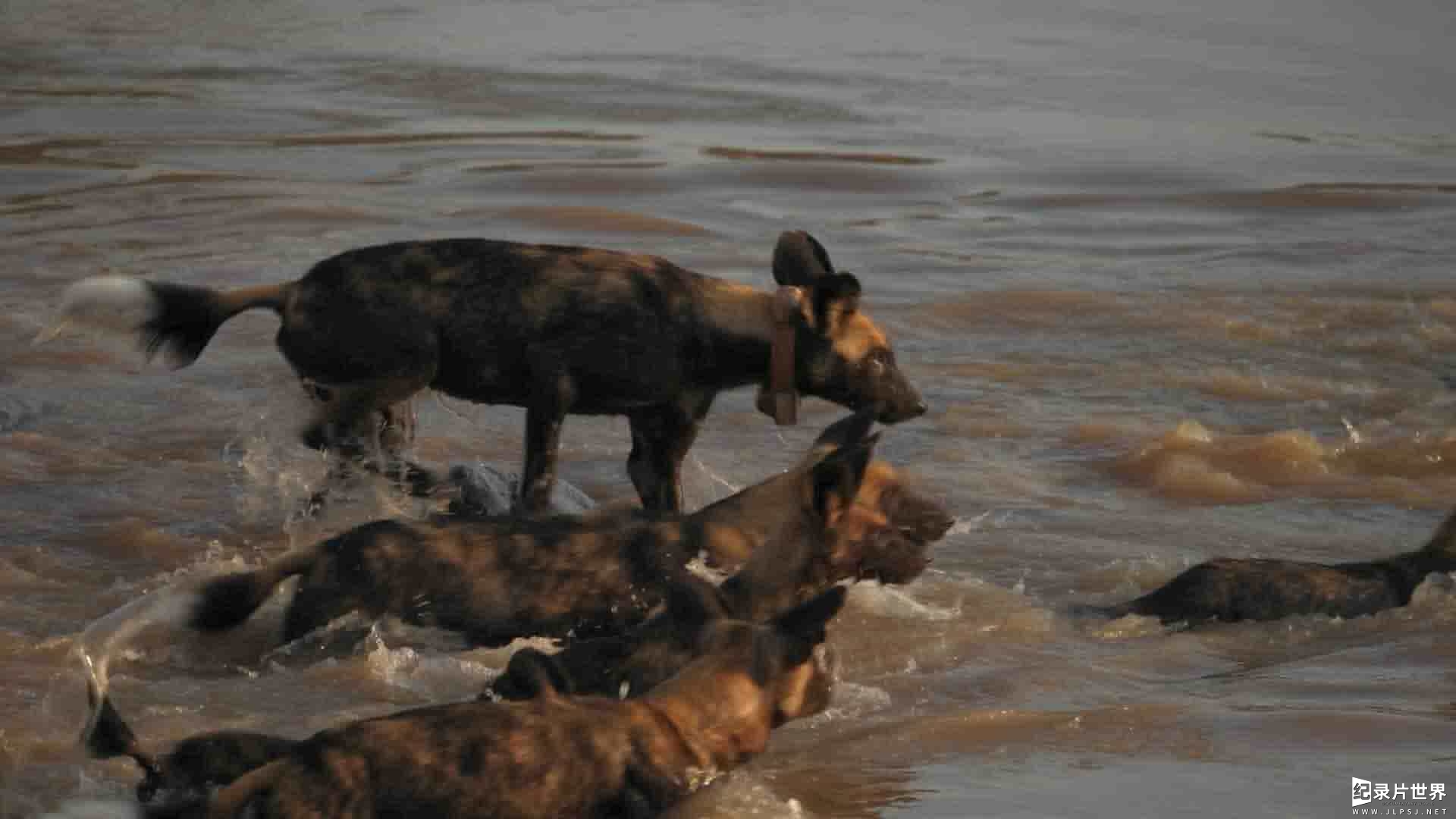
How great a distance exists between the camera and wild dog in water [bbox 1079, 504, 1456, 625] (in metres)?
7.84

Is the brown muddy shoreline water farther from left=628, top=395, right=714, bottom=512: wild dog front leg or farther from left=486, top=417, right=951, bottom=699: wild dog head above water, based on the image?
left=628, top=395, right=714, bottom=512: wild dog front leg

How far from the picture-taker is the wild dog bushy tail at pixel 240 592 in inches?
274

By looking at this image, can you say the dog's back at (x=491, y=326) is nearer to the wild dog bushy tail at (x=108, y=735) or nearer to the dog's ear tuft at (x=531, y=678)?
the dog's ear tuft at (x=531, y=678)

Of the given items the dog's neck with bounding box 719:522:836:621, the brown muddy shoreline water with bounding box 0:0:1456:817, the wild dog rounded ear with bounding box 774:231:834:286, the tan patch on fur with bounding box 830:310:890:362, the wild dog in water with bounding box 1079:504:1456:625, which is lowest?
the brown muddy shoreline water with bounding box 0:0:1456:817

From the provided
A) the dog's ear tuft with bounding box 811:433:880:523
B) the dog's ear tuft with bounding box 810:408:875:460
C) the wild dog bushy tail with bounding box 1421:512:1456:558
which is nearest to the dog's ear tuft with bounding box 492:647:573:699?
the dog's ear tuft with bounding box 811:433:880:523

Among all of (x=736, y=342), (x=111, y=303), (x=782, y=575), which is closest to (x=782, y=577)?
(x=782, y=575)

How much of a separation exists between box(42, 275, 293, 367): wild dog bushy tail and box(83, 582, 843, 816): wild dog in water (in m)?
2.42

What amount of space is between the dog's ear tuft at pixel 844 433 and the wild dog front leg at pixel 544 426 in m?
0.96

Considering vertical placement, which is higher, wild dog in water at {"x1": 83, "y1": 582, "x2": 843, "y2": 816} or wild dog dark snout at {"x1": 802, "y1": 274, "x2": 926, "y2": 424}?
wild dog dark snout at {"x1": 802, "y1": 274, "x2": 926, "y2": 424}

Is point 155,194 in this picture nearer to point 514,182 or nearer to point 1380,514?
point 514,182

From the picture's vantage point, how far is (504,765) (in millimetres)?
5781

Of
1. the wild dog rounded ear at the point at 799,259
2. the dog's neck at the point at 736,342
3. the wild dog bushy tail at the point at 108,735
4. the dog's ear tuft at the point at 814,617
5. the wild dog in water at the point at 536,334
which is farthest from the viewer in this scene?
the wild dog rounded ear at the point at 799,259

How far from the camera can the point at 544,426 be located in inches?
329

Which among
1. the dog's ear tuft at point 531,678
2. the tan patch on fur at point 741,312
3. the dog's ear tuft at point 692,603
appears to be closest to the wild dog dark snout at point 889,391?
the tan patch on fur at point 741,312
